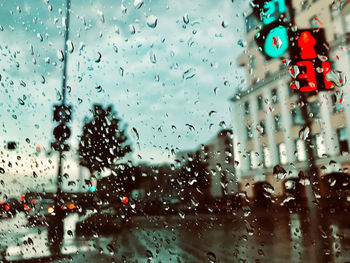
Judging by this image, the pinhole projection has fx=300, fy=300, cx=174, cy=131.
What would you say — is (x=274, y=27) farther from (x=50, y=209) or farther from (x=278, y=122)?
(x=50, y=209)

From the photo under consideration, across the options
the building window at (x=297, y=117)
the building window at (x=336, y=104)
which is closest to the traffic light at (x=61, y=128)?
the building window at (x=297, y=117)

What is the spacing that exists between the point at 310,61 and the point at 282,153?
2.02 ft

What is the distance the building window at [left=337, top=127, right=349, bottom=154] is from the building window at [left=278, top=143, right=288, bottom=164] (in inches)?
13.1

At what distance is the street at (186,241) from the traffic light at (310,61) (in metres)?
1.07

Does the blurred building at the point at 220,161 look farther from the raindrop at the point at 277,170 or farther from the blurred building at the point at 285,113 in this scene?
the raindrop at the point at 277,170

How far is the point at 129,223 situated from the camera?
3.09 m

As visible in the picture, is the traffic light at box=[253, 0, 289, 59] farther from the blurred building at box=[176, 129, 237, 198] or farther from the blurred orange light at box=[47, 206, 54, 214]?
the blurred orange light at box=[47, 206, 54, 214]

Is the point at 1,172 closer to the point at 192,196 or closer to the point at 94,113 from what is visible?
the point at 94,113

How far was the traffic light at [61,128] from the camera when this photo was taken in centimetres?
296

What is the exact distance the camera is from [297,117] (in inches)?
80.1

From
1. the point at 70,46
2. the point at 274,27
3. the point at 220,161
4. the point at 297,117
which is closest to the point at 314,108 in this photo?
the point at 297,117

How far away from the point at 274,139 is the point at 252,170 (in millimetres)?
263

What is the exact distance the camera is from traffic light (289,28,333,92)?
1742 mm

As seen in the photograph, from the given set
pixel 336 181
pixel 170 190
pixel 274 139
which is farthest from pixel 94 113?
pixel 336 181
